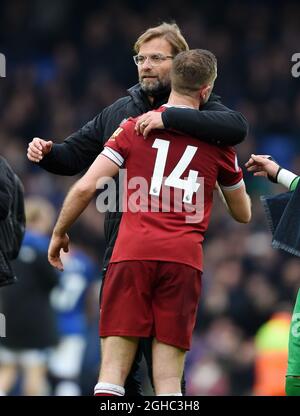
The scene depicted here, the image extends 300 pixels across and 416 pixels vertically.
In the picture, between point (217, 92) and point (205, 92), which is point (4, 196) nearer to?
point (205, 92)

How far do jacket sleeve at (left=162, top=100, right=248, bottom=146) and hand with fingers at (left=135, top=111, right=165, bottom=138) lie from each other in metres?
0.02

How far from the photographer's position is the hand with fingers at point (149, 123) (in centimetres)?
578

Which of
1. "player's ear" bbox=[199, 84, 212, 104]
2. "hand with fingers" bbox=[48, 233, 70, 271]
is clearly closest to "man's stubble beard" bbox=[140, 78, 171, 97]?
"player's ear" bbox=[199, 84, 212, 104]

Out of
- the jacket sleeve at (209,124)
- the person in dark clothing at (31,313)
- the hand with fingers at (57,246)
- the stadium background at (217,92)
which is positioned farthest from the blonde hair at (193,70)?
the stadium background at (217,92)

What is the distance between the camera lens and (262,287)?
1313 centimetres

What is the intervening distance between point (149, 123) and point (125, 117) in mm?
560

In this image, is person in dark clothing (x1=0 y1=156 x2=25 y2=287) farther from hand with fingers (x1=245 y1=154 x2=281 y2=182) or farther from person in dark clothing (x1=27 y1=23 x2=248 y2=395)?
hand with fingers (x1=245 y1=154 x2=281 y2=182)

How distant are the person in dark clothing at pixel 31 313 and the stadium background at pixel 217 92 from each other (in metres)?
0.50

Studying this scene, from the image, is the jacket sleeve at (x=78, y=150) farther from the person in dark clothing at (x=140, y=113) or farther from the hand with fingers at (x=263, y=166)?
→ the hand with fingers at (x=263, y=166)

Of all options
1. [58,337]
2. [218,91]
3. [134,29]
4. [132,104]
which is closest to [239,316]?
[58,337]

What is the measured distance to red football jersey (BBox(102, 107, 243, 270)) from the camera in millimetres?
5793

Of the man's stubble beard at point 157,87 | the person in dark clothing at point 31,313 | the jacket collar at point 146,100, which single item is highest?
the man's stubble beard at point 157,87

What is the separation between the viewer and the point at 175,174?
5816mm
